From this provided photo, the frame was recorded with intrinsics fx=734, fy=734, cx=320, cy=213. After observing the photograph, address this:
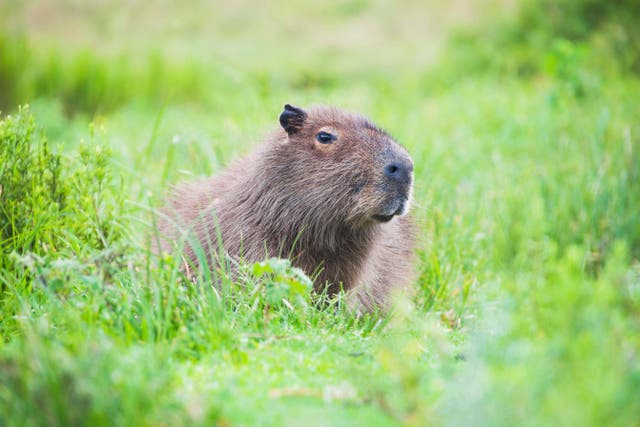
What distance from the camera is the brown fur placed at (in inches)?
152

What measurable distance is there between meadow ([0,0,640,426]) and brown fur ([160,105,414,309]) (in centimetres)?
37

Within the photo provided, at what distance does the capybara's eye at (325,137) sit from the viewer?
407 cm

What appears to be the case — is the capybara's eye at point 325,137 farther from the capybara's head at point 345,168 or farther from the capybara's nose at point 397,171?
the capybara's nose at point 397,171

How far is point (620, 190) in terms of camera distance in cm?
548

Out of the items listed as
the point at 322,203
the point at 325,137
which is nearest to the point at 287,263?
the point at 322,203

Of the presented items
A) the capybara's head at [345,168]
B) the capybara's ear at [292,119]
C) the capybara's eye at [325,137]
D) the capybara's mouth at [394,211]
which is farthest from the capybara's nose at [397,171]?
the capybara's ear at [292,119]

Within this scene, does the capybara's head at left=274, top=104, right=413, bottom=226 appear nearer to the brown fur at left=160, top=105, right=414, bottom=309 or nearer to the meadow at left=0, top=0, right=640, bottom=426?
the brown fur at left=160, top=105, right=414, bottom=309

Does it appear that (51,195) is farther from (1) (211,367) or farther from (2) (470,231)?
(2) (470,231)

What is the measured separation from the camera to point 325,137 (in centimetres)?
407

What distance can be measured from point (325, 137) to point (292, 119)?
0.23 metres

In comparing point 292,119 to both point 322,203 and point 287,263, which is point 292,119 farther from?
point 287,263

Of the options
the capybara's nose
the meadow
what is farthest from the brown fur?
the meadow

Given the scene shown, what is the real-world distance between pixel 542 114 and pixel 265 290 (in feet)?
17.7

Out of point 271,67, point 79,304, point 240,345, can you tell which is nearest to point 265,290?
point 240,345
